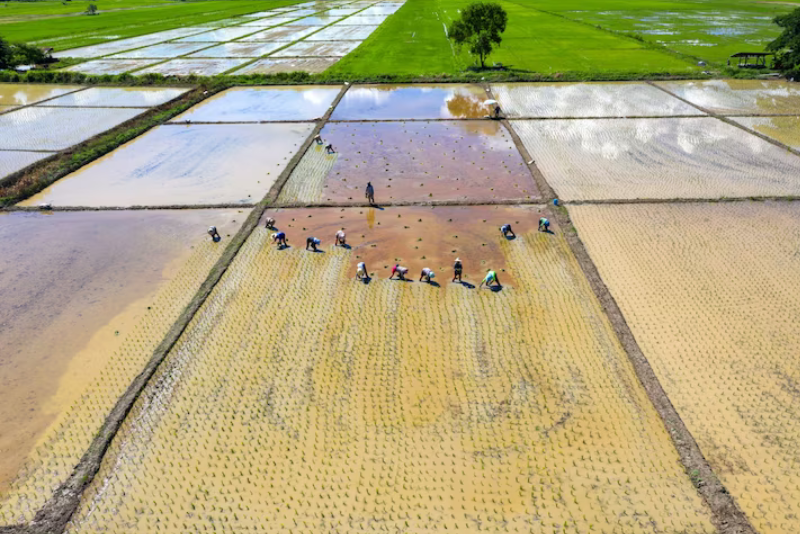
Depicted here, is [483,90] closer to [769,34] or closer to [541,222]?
[541,222]

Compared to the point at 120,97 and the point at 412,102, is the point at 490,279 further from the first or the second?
the point at 120,97

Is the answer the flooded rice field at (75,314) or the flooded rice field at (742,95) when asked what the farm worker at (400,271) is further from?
the flooded rice field at (742,95)

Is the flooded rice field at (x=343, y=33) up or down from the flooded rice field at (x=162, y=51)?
up

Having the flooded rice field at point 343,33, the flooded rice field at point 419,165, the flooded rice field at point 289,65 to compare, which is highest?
the flooded rice field at point 343,33

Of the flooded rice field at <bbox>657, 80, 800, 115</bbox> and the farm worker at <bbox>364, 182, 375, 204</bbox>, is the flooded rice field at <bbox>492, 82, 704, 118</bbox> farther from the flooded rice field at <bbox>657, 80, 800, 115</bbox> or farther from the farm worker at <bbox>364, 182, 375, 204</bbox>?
the farm worker at <bbox>364, 182, 375, 204</bbox>

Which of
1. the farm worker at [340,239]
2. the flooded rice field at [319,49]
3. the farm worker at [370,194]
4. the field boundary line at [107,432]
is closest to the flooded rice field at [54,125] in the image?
the field boundary line at [107,432]

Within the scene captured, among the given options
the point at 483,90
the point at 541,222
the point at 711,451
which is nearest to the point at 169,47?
the point at 483,90
